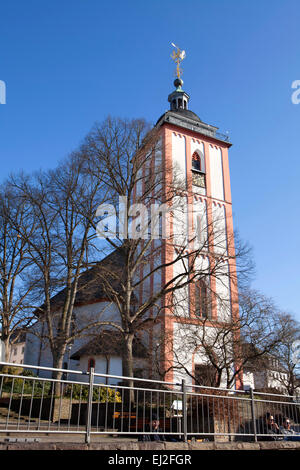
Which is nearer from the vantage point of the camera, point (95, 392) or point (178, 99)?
point (95, 392)

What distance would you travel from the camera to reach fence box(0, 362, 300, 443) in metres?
6.15

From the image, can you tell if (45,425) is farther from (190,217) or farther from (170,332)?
(190,217)

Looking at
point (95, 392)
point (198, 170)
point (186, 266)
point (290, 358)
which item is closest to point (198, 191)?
point (198, 170)

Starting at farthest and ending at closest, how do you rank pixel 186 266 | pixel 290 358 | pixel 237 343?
pixel 290 358 < pixel 186 266 < pixel 237 343

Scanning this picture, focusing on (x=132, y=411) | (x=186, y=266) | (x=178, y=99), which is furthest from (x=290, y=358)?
(x=132, y=411)

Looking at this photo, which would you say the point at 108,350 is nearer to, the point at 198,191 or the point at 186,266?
the point at 186,266

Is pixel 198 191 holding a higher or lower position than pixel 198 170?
lower

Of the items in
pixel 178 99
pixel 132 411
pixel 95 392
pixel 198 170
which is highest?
pixel 178 99

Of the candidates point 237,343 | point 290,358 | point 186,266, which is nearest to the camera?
point 237,343

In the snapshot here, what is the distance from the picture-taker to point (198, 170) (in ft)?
102

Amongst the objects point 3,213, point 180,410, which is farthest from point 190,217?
point 180,410

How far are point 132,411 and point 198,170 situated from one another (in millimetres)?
25203
